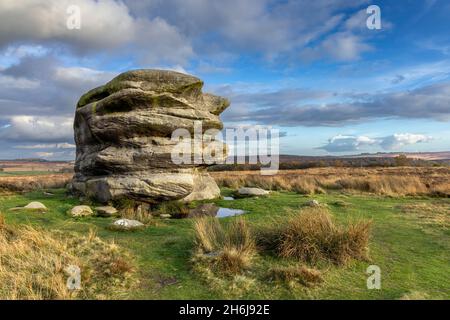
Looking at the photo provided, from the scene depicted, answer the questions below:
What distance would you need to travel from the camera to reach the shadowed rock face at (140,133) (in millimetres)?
14266

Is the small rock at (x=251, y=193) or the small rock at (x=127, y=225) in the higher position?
the small rock at (x=251, y=193)

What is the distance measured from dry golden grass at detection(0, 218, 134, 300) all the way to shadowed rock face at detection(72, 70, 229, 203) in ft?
19.4

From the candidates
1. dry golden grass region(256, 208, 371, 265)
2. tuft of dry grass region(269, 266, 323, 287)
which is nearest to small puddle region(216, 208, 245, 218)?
dry golden grass region(256, 208, 371, 265)

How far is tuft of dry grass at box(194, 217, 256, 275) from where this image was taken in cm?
713

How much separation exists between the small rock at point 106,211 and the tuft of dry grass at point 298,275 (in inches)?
322

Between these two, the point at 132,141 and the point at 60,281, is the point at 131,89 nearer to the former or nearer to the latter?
the point at 132,141

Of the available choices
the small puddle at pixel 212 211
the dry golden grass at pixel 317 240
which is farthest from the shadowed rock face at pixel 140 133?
the dry golden grass at pixel 317 240

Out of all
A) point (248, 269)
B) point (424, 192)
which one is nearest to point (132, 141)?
point (248, 269)

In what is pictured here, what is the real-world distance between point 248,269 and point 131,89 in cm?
958

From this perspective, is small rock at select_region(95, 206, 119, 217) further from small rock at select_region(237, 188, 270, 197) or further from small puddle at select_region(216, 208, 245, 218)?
small rock at select_region(237, 188, 270, 197)

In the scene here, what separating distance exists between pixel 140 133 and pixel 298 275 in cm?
998

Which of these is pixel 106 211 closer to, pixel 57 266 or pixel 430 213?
pixel 57 266

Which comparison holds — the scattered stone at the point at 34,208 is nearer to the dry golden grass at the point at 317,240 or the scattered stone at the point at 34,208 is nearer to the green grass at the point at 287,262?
the green grass at the point at 287,262

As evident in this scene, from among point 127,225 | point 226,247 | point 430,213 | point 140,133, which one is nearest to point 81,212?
point 127,225
